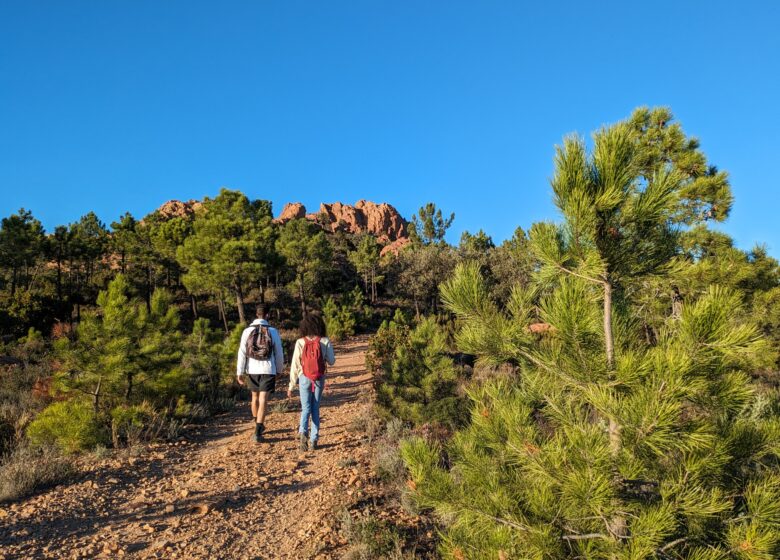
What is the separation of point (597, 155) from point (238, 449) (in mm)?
5566

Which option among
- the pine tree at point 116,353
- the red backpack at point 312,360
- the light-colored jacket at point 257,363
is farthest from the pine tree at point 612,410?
the pine tree at point 116,353

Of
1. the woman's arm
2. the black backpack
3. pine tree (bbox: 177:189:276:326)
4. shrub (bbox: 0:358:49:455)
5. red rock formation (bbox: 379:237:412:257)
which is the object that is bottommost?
shrub (bbox: 0:358:49:455)

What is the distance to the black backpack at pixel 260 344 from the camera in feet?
18.8

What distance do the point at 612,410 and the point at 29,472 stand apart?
214 inches

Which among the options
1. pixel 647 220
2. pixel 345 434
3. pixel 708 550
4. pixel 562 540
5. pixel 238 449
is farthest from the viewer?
pixel 345 434

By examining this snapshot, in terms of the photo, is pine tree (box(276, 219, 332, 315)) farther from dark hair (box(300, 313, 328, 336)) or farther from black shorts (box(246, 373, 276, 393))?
dark hair (box(300, 313, 328, 336))

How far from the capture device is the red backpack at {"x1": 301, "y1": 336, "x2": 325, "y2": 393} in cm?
546

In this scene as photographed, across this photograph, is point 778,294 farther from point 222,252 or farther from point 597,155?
point 222,252

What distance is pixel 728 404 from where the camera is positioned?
6.75 ft

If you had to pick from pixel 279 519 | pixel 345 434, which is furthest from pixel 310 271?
pixel 279 519

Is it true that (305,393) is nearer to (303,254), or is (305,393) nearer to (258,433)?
(258,433)

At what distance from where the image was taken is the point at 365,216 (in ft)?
356

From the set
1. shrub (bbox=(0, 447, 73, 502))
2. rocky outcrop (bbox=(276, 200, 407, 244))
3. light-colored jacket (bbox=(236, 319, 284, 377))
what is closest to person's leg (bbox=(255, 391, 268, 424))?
→ light-colored jacket (bbox=(236, 319, 284, 377))

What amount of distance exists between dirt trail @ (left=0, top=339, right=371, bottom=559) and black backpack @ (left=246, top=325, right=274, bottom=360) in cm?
126
